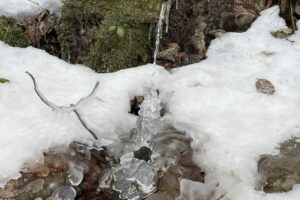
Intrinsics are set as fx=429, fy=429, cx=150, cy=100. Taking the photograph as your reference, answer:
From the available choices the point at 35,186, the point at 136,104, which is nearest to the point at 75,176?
the point at 35,186

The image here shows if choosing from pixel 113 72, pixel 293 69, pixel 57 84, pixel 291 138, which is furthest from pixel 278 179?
pixel 57 84

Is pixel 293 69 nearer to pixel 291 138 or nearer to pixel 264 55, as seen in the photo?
pixel 264 55

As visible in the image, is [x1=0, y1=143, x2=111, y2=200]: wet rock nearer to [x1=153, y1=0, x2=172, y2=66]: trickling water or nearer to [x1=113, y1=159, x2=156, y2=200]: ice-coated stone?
[x1=113, y1=159, x2=156, y2=200]: ice-coated stone

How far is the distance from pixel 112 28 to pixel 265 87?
1.73 metres

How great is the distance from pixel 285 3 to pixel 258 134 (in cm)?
191

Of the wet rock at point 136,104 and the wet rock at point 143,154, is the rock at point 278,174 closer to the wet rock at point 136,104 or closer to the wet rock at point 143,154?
the wet rock at point 143,154

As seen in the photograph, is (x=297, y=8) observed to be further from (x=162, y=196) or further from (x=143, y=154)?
(x=162, y=196)

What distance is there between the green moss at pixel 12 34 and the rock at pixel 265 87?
8.52 ft

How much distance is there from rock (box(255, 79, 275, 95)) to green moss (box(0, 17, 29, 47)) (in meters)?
2.60

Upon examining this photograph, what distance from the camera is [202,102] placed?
410 centimetres

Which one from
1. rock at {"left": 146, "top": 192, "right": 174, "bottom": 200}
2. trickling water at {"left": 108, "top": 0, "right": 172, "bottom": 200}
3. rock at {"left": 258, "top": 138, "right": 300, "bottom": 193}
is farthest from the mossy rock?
rock at {"left": 258, "top": 138, "right": 300, "bottom": 193}

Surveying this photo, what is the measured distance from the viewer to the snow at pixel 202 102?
11.8 ft

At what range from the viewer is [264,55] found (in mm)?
4602

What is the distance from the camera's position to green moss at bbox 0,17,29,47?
15.8 ft
